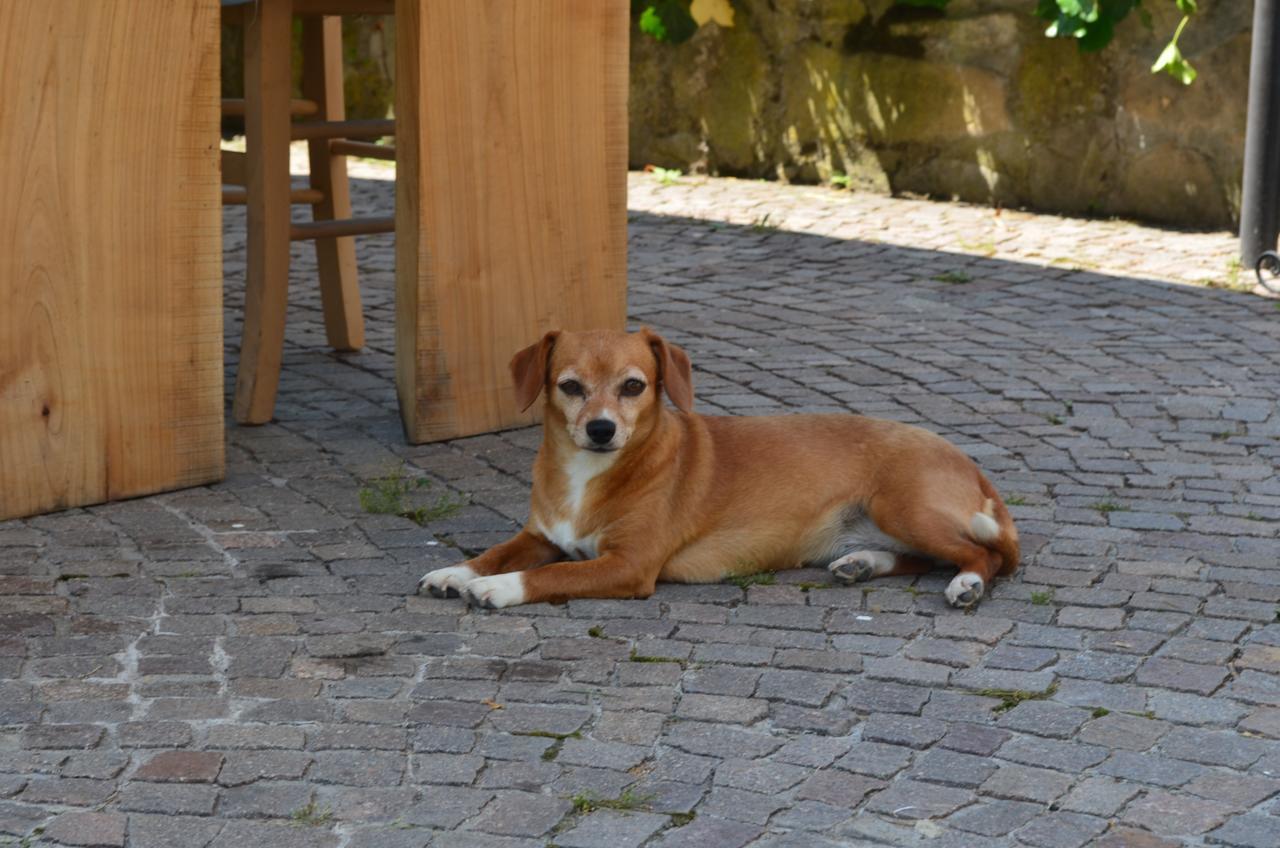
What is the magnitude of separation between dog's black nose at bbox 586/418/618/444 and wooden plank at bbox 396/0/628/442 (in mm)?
1621

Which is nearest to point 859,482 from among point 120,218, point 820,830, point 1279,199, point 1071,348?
point 820,830

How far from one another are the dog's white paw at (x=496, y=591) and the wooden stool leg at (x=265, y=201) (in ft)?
6.91

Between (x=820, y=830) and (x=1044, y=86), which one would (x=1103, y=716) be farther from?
(x=1044, y=86)

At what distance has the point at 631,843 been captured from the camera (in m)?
3.35

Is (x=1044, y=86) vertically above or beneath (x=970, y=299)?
above

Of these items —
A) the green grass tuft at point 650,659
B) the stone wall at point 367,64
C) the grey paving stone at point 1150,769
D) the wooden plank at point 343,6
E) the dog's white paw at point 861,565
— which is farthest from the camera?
the stone wall at point 367,64

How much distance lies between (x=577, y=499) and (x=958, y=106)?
6.66 meters

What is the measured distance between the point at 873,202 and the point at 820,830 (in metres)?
8.18

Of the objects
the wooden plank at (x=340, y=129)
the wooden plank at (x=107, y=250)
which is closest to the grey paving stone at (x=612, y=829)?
the wooden plank at (x=107, y=250)

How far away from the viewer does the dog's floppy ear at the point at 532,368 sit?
4.90 m

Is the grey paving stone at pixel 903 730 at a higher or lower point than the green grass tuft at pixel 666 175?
lower

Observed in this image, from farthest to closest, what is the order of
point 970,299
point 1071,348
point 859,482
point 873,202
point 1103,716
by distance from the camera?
point 873,202 < point 970,299 < point 1071,348 < point 859,482 < point 1103,716

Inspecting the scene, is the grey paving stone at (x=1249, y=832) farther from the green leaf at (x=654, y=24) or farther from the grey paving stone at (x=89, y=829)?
the green leaf at (x=654, y=24)

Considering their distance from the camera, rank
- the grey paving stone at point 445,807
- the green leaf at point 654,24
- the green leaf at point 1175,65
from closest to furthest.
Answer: the grey paving stone at point 445,807 → the green leaf at point 1175,65 → the green leaf at point 654,24
